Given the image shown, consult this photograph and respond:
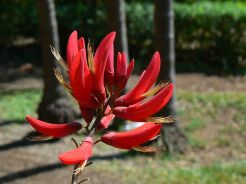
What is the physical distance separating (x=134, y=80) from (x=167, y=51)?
4.45 m

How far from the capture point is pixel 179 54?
518 inches

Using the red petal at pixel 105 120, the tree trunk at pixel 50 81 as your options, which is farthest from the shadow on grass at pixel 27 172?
the red petal at pixel 105 120

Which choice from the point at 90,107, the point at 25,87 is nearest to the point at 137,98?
the point at 90,107

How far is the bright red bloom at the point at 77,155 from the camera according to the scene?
139 centimetres

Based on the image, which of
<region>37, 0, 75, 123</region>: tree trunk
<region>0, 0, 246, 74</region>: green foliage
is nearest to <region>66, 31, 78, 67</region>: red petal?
<region>37, 0, 75, 123</region>: tree trunk

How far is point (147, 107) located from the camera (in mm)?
1542

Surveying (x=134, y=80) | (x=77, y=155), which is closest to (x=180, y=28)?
(x=134, y=80)

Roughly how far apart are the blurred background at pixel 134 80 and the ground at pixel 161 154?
1cm

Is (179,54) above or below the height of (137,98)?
below

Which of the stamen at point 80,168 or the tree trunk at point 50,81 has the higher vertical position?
the stamen at point 80,168

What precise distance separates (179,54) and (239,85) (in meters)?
2.39

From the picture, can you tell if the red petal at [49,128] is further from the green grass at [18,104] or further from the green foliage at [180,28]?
the green foliage at [180,28]

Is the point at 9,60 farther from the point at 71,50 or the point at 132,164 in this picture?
the point at 71,50

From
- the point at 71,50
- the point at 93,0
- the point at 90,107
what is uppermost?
the point at 71,50
